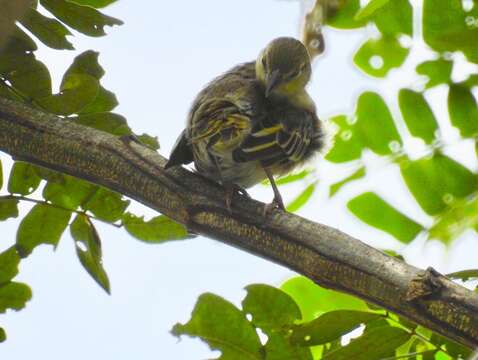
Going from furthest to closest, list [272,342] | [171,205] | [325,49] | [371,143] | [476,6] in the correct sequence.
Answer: [325,49]
[371,143]
[476,6]
[171,205]
[272,342]

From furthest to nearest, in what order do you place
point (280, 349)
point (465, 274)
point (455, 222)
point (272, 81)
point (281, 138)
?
point (272, 81) < point (281, 138) < point (455, 222) < point (280, 349) < point (465, 274)

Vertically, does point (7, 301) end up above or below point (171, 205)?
below

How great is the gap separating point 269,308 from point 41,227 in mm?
962

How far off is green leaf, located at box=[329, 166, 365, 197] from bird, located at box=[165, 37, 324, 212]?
0.73ft

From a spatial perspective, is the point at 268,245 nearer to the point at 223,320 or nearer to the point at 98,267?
the point at 223,320

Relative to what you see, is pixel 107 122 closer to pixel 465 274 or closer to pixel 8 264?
pixel 8 264

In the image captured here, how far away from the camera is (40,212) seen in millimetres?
3094

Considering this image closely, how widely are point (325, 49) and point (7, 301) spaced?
7.00 ft

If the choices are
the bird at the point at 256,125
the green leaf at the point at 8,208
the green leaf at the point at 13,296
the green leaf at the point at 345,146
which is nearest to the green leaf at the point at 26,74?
the green leaf at the point at 8,208

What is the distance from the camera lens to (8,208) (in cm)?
309

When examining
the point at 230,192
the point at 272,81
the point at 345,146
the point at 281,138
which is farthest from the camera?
the point at 272,81

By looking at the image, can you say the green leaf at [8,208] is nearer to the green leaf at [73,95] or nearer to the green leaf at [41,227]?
the green leaf at [41,227]

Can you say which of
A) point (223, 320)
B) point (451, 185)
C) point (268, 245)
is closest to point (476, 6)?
point (451, 185)

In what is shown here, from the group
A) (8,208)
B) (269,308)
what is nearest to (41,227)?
(8,208)
